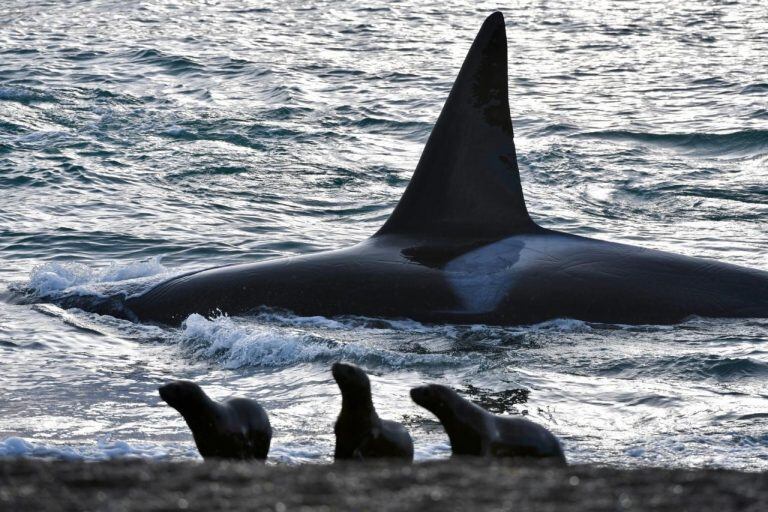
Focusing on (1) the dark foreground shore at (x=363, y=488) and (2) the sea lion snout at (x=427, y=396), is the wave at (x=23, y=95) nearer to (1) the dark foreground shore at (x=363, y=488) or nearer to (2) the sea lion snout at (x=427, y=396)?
(2) the sea lion snout at (x=427, y=396)

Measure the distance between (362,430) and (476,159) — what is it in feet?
19.8

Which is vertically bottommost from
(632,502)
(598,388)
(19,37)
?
(598,388)

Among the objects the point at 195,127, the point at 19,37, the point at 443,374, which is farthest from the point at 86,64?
→ the point at 443,374

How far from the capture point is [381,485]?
11.5ft

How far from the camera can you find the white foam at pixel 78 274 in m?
13.3

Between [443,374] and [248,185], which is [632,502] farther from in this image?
[248,185]

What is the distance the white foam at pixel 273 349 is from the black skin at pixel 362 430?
408 cm

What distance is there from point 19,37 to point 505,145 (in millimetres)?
25071

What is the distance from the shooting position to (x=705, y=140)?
22359mm

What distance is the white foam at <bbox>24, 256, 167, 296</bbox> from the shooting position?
524 inches

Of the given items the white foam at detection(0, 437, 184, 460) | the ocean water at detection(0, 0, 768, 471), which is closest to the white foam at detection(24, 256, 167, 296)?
the ocean water at detection(0, 0, 768, 471)

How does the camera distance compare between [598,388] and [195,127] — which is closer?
[598,388]

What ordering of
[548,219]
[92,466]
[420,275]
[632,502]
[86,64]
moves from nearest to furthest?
[632,502] → [92,466] → [420,275] → [548,219] → [86,64]

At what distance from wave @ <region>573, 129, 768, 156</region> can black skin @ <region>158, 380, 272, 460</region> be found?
1681 cm
